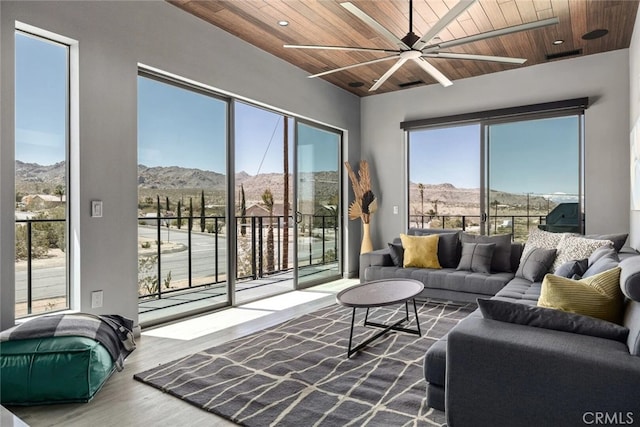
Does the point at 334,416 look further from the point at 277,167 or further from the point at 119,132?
the point at 277,167

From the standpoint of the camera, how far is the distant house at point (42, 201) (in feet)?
9.35

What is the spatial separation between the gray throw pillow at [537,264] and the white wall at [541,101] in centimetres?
147

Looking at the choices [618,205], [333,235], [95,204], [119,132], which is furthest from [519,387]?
[333,235]

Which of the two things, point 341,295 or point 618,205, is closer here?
point 341,295

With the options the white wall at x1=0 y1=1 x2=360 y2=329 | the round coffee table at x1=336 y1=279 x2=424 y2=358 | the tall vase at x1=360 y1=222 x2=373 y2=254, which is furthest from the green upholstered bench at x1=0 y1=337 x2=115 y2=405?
the tall vase at x1=360 y1=222 x2=373 y2=254

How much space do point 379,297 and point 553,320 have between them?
4.47ft

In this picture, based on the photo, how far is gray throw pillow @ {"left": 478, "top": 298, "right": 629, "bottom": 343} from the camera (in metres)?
1.73

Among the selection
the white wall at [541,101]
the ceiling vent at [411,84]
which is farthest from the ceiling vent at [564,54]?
the ceiling vent at [411,84]

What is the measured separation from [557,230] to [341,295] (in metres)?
3.53

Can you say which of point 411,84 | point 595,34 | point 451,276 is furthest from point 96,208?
point 595,34

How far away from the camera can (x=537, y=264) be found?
3773 millimetres

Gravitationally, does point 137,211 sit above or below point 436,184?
below

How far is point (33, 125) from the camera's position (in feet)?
9.45

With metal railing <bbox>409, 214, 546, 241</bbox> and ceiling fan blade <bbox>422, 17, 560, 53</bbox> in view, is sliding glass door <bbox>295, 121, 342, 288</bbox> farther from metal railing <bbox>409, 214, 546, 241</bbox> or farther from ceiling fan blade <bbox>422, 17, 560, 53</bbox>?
ceiling fan blade <bbox>422, 17, 560, 53</bbox>
